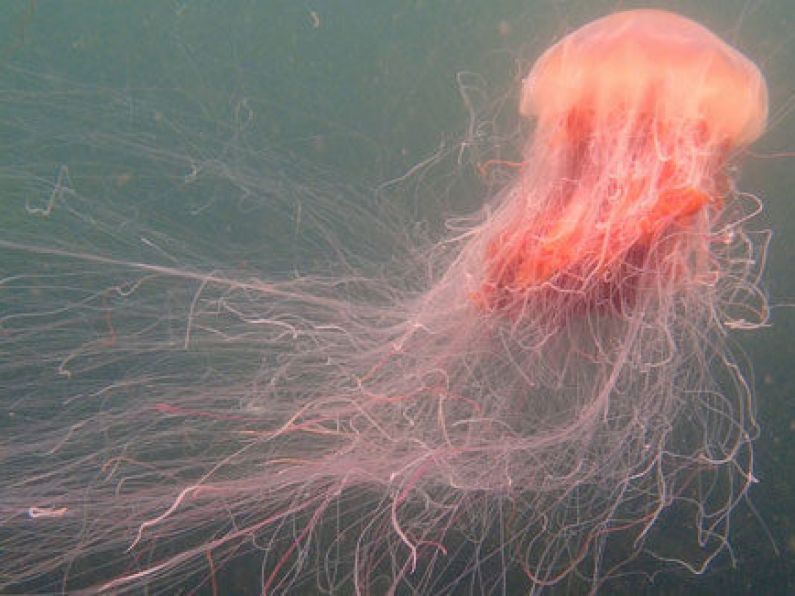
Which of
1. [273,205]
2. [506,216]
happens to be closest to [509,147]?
[506,216]

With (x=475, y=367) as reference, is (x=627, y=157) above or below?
above

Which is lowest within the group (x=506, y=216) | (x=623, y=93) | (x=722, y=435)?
(x=722, y=435)

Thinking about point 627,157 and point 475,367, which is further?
point 475,367

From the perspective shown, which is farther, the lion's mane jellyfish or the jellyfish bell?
the lion's mane jellyfish

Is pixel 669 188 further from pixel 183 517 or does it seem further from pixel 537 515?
pixel 183 517

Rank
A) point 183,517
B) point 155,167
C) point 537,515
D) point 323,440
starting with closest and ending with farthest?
point 183,517 < point 323,440 < point 537,515 < point 155,167
